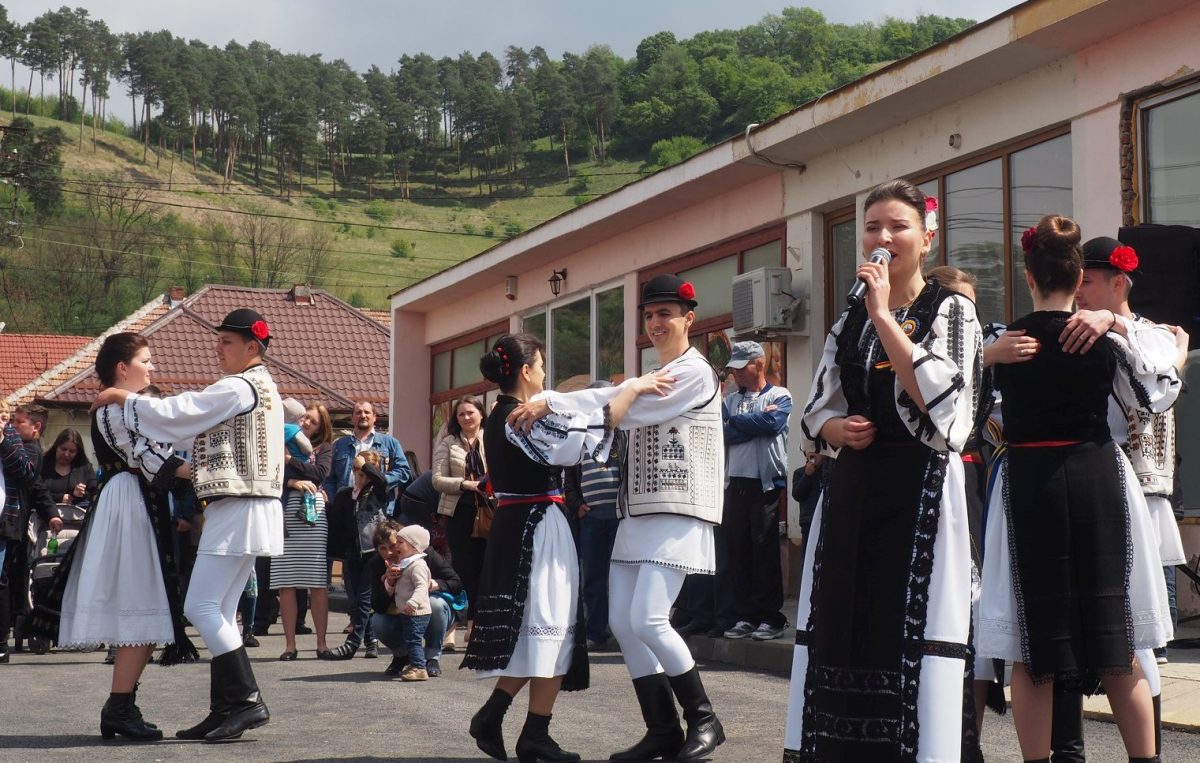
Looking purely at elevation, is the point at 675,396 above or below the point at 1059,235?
below

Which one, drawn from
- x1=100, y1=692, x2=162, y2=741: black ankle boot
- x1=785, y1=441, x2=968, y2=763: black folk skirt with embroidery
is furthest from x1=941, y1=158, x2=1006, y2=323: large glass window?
x1=785, y1=441, x2=968, y2=763: black folk skirt with embroidery

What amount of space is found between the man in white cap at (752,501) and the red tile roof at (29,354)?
1761 inches

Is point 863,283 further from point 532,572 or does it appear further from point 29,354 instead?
point 29,354

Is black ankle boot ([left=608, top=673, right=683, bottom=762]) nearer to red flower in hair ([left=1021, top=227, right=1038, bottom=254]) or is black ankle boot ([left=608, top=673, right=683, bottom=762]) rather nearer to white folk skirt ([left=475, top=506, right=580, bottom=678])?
white folk skirt ([left=475, top=506, right=580, bottom=678])

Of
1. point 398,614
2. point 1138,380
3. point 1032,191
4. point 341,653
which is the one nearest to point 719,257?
point 1032,191

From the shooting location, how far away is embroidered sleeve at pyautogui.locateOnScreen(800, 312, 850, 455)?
4.43 m

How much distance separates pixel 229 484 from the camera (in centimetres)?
701

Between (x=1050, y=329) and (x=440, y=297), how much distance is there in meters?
19.5

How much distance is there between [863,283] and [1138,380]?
1476mm

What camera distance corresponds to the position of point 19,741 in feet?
22.6

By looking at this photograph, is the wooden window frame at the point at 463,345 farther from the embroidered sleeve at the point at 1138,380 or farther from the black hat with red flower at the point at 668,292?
the embroidered sleeve at the point at 1138,380

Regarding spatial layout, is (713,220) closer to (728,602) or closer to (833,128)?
(833,128)

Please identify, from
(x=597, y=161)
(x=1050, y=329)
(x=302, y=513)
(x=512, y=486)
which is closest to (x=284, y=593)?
(x=302, y=513)

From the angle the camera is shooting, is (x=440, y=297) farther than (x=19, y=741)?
Yes
